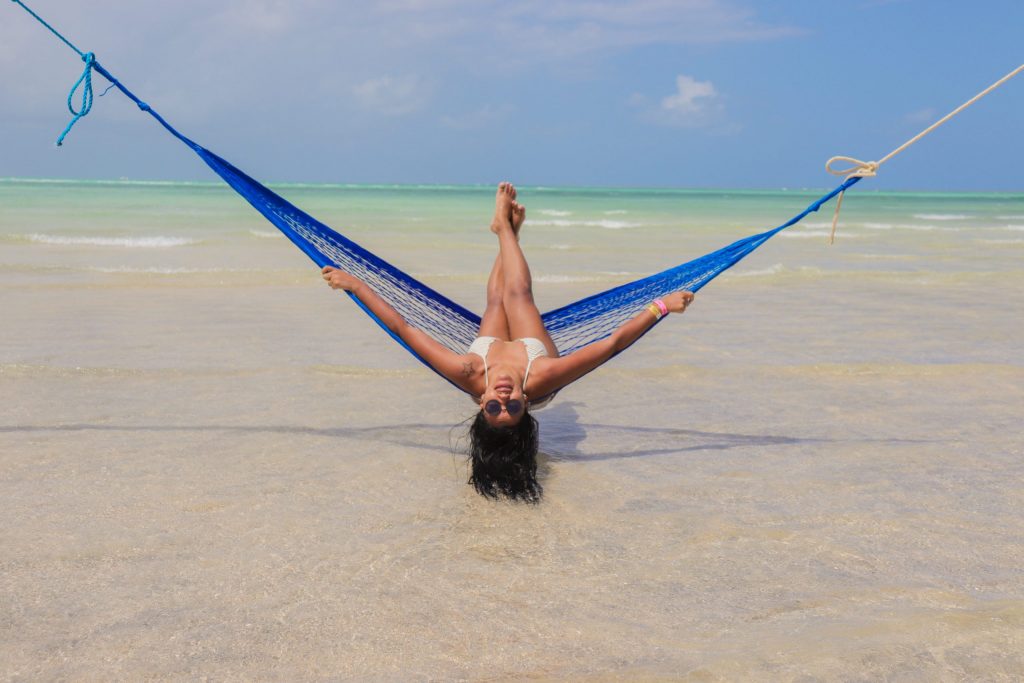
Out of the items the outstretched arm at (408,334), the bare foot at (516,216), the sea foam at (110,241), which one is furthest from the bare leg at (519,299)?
the sea foam at (110,241)

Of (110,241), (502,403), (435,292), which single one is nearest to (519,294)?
(435,292)

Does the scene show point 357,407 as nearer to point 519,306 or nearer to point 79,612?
point 519,306

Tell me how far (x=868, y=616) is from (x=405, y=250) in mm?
9825

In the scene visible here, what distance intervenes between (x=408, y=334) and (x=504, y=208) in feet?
3.21

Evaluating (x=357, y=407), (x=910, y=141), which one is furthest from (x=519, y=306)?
(x=910, y=141)

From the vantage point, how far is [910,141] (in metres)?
3.22

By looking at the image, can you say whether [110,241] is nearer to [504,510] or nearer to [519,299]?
[519,299]

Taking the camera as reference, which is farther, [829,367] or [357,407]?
[829,367]

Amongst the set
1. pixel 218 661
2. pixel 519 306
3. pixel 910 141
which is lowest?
pixel 218 661

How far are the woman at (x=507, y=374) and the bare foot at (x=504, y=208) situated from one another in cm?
66

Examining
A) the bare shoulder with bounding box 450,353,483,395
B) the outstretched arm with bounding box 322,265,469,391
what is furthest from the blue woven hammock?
the bare shoulder with bounding box 450,353,483,395

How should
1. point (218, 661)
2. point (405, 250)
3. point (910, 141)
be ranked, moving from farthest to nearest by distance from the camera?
1. point (405, 250)
2. point (910, 141)
3. point (218, 661)

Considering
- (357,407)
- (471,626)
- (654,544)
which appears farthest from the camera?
Answer: (357,407)

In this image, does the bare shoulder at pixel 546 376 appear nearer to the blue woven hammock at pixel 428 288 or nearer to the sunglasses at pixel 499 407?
the sunglasses at pixel 499 407
